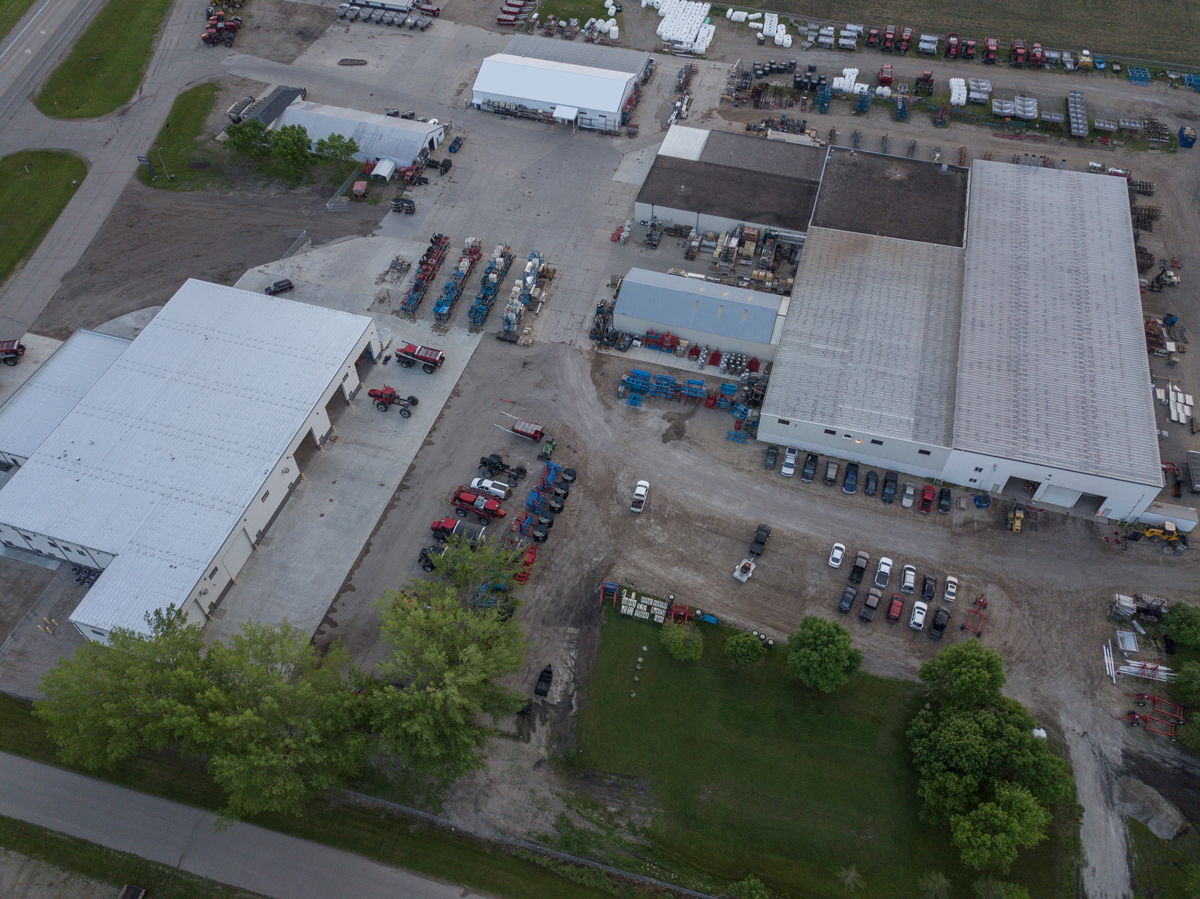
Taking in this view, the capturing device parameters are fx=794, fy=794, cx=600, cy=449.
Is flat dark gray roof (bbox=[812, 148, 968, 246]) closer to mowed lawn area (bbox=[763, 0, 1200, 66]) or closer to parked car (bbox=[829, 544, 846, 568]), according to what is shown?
mowed lawn area (bbox=[763, 0, 1200, 66])

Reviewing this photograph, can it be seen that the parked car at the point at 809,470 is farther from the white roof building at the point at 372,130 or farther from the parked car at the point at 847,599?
the white roof building at the point at 372,130

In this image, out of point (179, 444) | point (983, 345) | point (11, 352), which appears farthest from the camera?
point (11, 352)

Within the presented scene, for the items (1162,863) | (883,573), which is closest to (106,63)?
(883,573)

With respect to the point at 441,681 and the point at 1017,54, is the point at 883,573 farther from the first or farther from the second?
the point at 1017,54

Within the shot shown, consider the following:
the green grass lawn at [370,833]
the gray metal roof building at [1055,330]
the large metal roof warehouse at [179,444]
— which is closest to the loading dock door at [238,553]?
the large metal roof warehouse at [179,444]

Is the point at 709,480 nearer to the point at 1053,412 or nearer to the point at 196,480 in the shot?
the point at 1053,412
